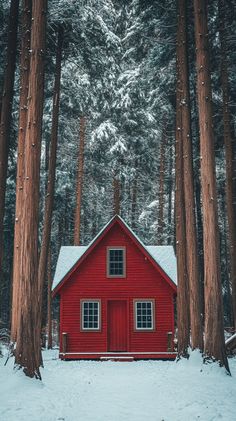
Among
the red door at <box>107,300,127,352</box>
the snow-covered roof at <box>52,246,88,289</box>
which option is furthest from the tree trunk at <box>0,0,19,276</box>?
the red door at <box>107,300,127,352</box>

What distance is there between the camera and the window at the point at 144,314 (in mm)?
20312

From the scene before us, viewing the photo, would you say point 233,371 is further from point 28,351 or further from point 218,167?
point 218,167

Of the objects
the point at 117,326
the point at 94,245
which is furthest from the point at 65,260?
the point at 117,326

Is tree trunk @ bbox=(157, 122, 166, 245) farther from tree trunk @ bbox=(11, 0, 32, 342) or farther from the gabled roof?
tree trunk @ bbox=(11, 0, 32, 342)

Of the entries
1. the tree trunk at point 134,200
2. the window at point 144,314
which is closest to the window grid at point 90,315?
the window at point 144,314

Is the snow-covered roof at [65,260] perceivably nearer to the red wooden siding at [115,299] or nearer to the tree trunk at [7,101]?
the red wooden siding at [115,299]

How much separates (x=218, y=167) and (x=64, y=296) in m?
15.4

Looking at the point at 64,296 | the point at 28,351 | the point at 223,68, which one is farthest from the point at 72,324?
the point at 223,68

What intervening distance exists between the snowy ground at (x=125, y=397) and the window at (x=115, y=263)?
27.0ft

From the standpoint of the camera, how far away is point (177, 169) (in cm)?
1625

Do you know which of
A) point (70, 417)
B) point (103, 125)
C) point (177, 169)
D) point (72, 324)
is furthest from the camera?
point (103, 125)

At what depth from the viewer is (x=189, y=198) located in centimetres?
1409

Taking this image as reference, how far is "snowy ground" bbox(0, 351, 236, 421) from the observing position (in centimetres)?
719

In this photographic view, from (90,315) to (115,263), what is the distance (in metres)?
2.69
